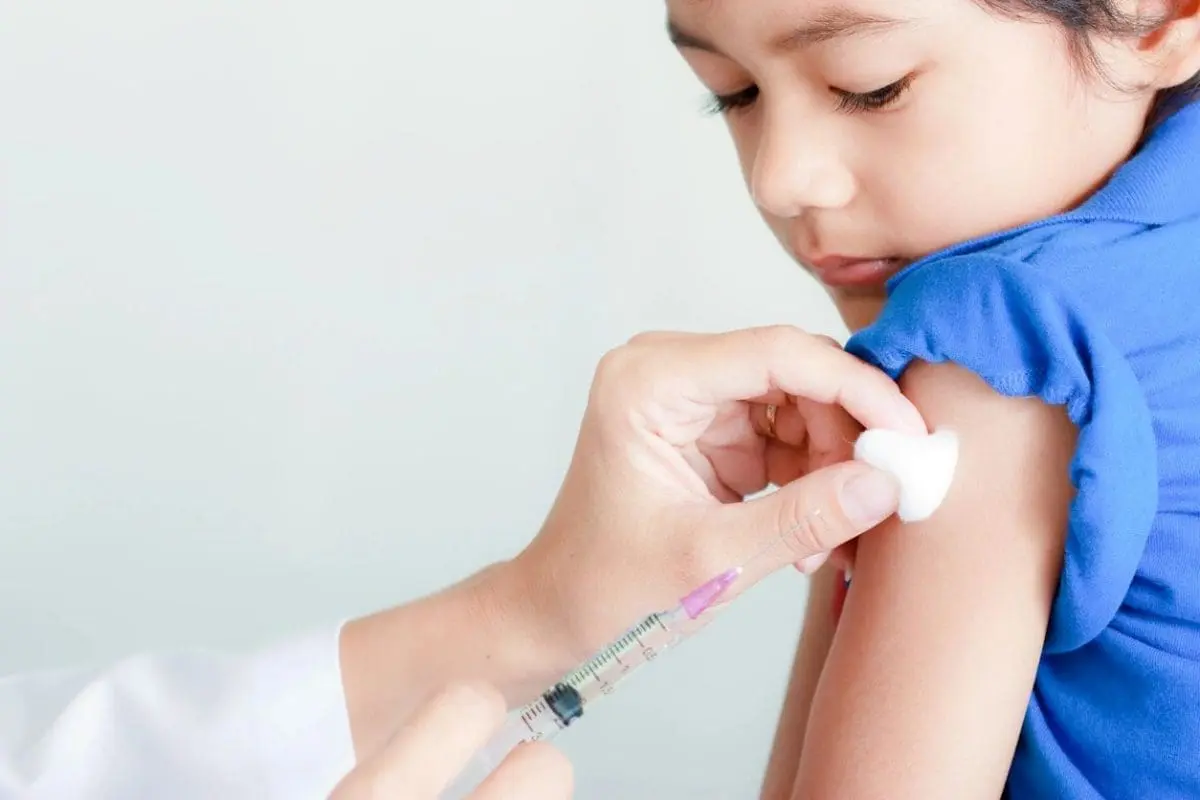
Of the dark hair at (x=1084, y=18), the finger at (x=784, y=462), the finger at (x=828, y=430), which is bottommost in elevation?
the finger at (x=784, y=462)

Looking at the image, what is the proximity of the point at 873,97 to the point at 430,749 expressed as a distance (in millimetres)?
480

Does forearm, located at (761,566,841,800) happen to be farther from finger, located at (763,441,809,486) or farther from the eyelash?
the eyelash

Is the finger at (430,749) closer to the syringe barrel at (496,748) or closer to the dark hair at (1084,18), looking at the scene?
the syringe barrel at (496,748)

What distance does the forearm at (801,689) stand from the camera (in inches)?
43.7

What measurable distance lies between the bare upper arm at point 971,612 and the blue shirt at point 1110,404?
0.02 meters

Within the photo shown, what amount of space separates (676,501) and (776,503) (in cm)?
9

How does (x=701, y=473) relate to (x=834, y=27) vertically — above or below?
below

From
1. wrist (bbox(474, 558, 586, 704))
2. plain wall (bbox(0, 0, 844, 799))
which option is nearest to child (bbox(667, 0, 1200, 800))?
wrist (bbox(474, 558, 586, 704))

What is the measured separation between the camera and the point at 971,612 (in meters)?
0.76

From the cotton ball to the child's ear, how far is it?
298 millimetres

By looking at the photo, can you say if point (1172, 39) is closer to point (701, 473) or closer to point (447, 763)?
point (701, 473)

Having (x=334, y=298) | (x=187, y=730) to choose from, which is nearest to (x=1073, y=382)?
(x=187, y=730)

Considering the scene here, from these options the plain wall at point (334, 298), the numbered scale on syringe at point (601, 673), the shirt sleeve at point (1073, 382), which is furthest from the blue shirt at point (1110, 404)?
the plain wall at point (334, 298)

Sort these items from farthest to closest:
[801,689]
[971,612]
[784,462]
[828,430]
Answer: [801,689] → [784,462] → [828,430] → [971,612]
